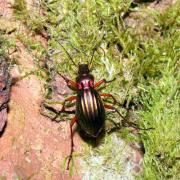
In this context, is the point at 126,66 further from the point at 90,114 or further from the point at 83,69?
the point at 90,114

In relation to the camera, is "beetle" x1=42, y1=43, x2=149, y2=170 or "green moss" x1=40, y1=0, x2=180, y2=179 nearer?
"beetle" x1=42, y1=43, x2=149, y2=170

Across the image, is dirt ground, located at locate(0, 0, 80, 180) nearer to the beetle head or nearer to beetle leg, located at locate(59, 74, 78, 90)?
beetle leg, located at locate(59, 74, 78, 90)

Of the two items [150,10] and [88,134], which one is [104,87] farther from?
[150,10]

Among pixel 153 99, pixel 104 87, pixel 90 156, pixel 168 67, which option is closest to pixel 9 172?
pixel 90 156

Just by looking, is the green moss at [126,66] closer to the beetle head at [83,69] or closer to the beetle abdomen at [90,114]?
the beetle head at [83,69]

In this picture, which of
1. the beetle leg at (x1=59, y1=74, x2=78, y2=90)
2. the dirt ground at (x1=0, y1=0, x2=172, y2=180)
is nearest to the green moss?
the beetle leg at (x1=59, y1=74, x2=78, y2=90)

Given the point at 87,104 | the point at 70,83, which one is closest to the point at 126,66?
the point at 70,83

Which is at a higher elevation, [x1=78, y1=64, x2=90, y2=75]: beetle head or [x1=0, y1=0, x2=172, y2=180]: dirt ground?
[x1=78, y1=64, x2=90, y2=75]: beetle head

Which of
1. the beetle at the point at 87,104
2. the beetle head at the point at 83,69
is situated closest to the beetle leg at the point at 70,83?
the beetle at the point at 87,104

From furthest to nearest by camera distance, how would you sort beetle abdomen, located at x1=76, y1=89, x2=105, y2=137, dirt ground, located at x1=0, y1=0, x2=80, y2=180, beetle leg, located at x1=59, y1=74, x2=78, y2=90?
beetle leg, located at x1=59, y1=74, x2=78, y2=90, beetle abdomen, located at x1=76, y1=89, x2=105, y2=137, dirt ground, located at x1=0, y1=0, x2=80, y2=180
